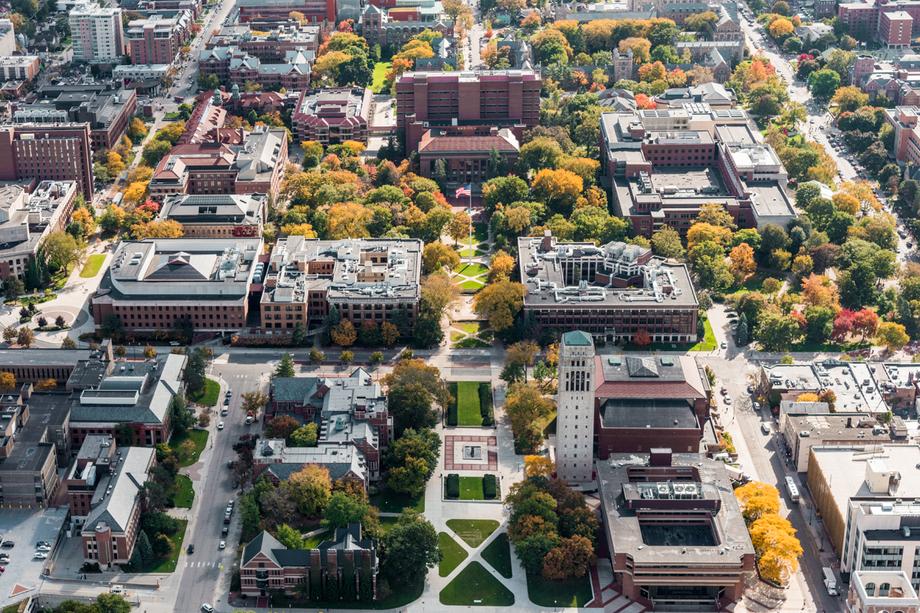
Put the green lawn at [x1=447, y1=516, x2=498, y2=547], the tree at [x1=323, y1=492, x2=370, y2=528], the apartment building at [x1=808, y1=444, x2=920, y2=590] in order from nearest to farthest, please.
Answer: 1. the apartment building at [x1=808, y1=444, x2=920, y2=590]
2. the tree at [x1=323, y1=492, x2=370, y2=528]
3. the green lawn at [x1=447, y1=516, x2=498, y2=547]

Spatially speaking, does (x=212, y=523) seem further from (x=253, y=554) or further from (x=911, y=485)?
(x=911, y=485)

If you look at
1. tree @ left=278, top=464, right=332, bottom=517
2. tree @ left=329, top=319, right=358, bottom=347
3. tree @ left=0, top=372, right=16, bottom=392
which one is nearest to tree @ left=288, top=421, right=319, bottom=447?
tree @ left=278, top=464, right=332, bottom=517

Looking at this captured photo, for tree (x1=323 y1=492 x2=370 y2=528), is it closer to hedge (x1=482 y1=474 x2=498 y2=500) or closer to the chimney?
hedge (x1=482 y1=474 x2=498 y2=500)

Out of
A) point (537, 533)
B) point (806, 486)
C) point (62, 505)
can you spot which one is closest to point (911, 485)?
point (806, 486)

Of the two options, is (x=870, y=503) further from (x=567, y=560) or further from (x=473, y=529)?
(x=473, y=529)

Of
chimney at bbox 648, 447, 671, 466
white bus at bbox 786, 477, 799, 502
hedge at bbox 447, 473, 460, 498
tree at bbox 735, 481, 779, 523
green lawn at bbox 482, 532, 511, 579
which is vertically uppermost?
chimney at bbox 648, 447, 671, 466

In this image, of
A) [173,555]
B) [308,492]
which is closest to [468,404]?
[308,492]
